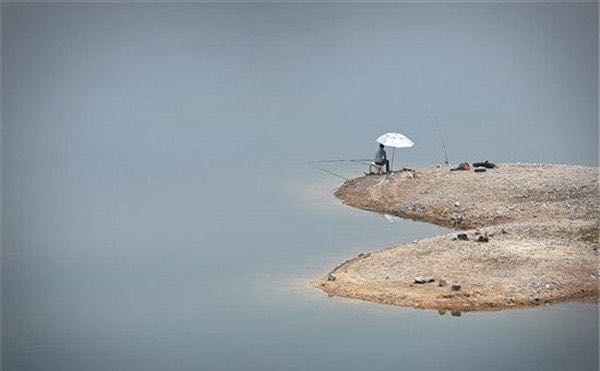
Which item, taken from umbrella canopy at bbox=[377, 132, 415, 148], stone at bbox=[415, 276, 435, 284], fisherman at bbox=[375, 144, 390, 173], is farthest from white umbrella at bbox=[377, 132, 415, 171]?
stone at bbox=[415, 276, 435, 284]

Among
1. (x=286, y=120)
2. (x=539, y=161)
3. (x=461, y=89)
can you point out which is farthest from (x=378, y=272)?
(x=461, y=89)

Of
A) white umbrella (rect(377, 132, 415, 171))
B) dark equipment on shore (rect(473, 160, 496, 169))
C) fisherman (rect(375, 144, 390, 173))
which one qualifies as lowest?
dark equipment on shore (rect(473, 160, 496, 169))

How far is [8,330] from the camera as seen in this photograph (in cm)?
1962

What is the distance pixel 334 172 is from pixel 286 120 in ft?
23.3

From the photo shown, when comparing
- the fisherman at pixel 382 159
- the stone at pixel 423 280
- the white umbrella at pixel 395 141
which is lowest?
the stone at pixel 423 280

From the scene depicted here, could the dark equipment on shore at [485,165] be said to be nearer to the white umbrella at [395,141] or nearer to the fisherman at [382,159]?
the white umbrella at [395,141]

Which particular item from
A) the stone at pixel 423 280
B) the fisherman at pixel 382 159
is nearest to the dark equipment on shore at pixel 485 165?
the fisherman at pixel 382 159

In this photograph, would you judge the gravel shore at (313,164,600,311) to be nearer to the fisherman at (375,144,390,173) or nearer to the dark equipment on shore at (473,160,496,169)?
the dark equipment on shore at (473,160,496,169)

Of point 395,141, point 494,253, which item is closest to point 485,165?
point 395,141

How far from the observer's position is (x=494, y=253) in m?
21.5

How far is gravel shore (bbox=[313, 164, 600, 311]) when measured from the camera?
20.4 meters

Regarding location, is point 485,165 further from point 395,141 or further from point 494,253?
point 494,253

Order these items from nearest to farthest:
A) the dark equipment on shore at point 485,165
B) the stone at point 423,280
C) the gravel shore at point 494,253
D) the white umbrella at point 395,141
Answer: the gravel shore at point 494,253 → the stone at point 423,280 → the dark equipment on shore at point 485,165 → the white umbrella at point 395,141

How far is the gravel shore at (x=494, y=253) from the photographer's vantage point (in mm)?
20391
